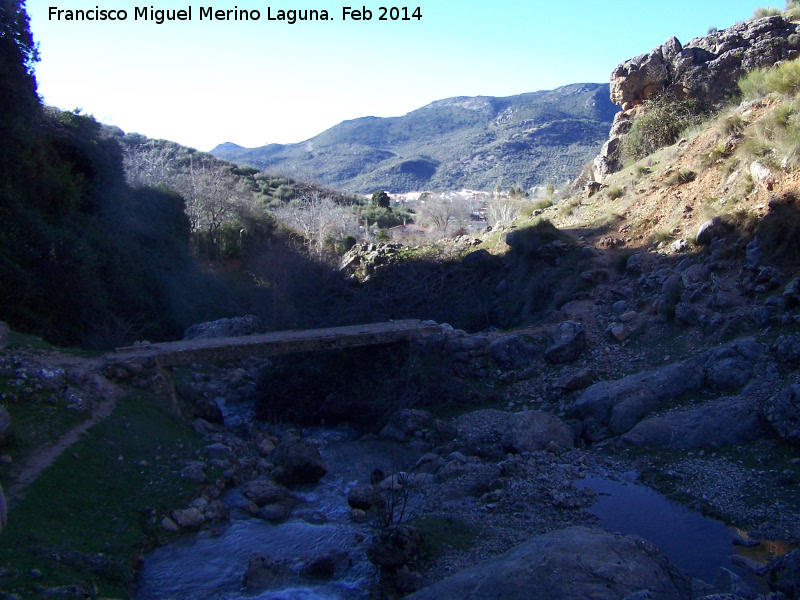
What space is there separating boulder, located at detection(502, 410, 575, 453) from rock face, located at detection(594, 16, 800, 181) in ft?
43.6

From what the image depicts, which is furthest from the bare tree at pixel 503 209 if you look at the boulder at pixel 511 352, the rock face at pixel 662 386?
the rock face at pixel 662 386

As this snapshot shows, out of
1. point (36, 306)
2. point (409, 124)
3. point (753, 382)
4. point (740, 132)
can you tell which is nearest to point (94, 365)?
point (36, 306)

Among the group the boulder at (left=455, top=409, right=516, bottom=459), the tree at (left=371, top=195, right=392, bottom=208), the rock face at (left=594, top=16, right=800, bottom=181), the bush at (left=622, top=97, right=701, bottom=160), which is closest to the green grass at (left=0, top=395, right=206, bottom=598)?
the boulder at (left=455, top=409, right=516, bottom=459)

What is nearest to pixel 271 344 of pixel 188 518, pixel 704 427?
pixel 188 518

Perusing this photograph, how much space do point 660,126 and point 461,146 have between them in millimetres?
48628

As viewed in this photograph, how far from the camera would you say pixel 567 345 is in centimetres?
1143

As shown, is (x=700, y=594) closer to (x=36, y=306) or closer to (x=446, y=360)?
(x=446, y=360)

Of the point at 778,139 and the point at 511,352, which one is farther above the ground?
the point at 778,139

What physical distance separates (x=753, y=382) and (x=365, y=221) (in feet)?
85.0

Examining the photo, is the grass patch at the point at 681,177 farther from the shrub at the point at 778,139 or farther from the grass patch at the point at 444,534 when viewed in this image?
the grass patch at the point at 444,534

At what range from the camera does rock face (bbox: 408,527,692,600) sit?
14.6ft

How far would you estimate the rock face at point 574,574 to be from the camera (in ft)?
14.6

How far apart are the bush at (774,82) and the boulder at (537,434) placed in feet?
30.2

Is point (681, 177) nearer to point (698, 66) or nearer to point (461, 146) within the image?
point (698, 66)
